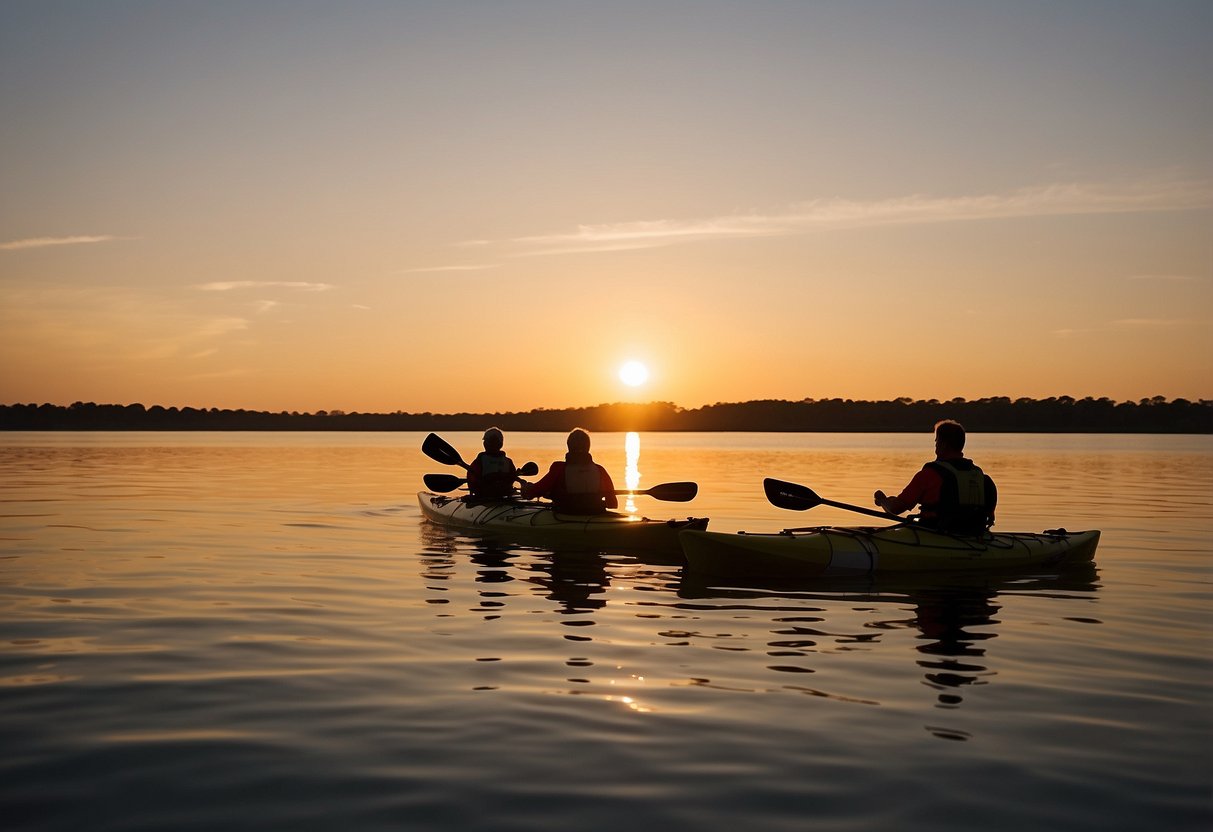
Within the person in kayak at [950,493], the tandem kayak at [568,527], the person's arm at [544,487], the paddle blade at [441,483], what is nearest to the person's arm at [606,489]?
the tandem kayak at [568,527]

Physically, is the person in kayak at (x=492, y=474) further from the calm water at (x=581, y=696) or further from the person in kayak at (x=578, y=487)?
the calm water at (x=581, y=696)

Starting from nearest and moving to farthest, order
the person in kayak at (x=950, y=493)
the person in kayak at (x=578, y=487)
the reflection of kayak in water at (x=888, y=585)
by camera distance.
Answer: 1. the reflection of kayak in water at (x=888, y=585)
2. the person in kayak at (x=950, y=493)
3. the person in kayak at (x=578, y=487)

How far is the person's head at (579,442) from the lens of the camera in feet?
47.5

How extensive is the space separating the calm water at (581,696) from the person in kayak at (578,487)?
128 centimetres

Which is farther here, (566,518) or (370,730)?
(566,518)

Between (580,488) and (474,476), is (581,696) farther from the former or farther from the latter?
(474,476)

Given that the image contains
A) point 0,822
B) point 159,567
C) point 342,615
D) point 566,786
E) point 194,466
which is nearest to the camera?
point 0,822

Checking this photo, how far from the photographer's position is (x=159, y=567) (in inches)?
492

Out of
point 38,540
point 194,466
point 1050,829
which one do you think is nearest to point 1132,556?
point 1050,829

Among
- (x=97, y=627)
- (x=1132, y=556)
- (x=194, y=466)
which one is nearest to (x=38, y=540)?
(x=97, y=627)

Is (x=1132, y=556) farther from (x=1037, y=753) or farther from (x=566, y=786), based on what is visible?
(x=566, y=786)

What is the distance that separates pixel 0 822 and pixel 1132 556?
1462cm

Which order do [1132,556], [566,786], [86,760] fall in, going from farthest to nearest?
[1132,556]
[86,760]
[566,786]

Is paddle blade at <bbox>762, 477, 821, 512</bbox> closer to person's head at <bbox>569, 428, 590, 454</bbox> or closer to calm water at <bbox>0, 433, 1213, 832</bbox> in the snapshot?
calm water at <bbox>0, 433, 1213, 832</bbox>
